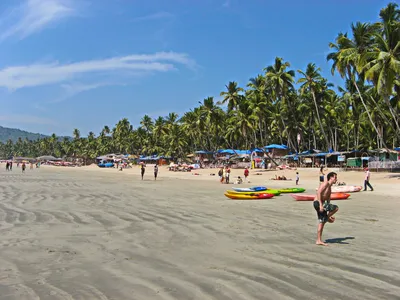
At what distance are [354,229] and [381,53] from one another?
22864mm

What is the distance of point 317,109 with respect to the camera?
5062cm

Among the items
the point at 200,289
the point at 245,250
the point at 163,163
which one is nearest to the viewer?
the point at 200,289

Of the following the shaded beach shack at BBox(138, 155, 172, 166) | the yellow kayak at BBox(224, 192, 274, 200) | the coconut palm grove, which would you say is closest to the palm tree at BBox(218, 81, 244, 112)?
the coconut palm grove

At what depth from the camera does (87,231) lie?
29.7 ft

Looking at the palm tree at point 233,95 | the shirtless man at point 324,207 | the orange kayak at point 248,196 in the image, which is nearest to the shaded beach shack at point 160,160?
the palm tree at point 233,95

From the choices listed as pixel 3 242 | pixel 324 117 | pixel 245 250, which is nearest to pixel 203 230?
pixel 245 250

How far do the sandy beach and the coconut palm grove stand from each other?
21.9 meters

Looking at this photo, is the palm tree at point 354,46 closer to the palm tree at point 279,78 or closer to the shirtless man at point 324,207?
the palm tree at point 279,78

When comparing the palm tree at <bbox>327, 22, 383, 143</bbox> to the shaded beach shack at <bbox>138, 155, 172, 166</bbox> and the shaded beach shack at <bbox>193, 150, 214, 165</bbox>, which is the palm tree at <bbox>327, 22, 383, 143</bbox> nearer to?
the shaded beach shack at <bbox>193, 150, 214, 165</bbox>

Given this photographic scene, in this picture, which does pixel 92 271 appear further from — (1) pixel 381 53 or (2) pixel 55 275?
(1) pixel 381 53

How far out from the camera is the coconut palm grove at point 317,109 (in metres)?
30.7

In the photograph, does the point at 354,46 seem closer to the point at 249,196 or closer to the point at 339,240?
the point at 249,196

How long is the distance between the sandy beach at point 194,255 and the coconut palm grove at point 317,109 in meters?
21.9

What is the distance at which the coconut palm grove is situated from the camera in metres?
30.7
